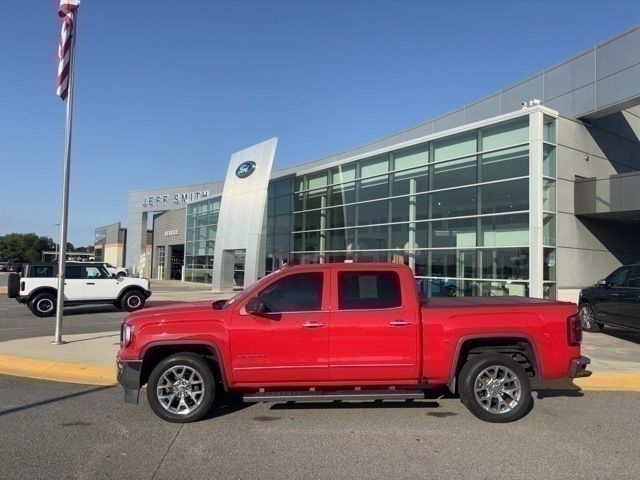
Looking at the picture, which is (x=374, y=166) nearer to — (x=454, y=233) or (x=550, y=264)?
(x=454, y=233)

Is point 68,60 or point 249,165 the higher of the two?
point 249,165

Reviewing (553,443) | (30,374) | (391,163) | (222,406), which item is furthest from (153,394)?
(391,163)

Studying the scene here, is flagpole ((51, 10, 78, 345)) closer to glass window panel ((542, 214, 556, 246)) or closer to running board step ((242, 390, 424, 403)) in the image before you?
running board step ((242, 390, 424, 403))

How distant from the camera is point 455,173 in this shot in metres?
20.9

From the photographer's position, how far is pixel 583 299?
45.5 feet

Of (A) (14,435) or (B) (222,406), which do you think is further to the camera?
(B) (222,406)

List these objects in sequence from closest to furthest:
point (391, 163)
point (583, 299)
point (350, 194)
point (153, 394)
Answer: point (153, 394) → point (583, 299) → point (391, 163) → point (350, 194)

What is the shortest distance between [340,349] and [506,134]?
1527 cm

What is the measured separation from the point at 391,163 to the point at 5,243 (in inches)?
5097

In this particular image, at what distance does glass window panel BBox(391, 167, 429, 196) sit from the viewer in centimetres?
2222

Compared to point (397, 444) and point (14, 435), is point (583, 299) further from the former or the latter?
point (14, 435)

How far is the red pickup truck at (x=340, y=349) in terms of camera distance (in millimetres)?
5840

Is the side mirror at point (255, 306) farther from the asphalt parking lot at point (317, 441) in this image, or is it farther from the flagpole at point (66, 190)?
the flagpole at point (66, 190)

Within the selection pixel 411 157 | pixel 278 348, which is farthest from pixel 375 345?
pixel 411 157
